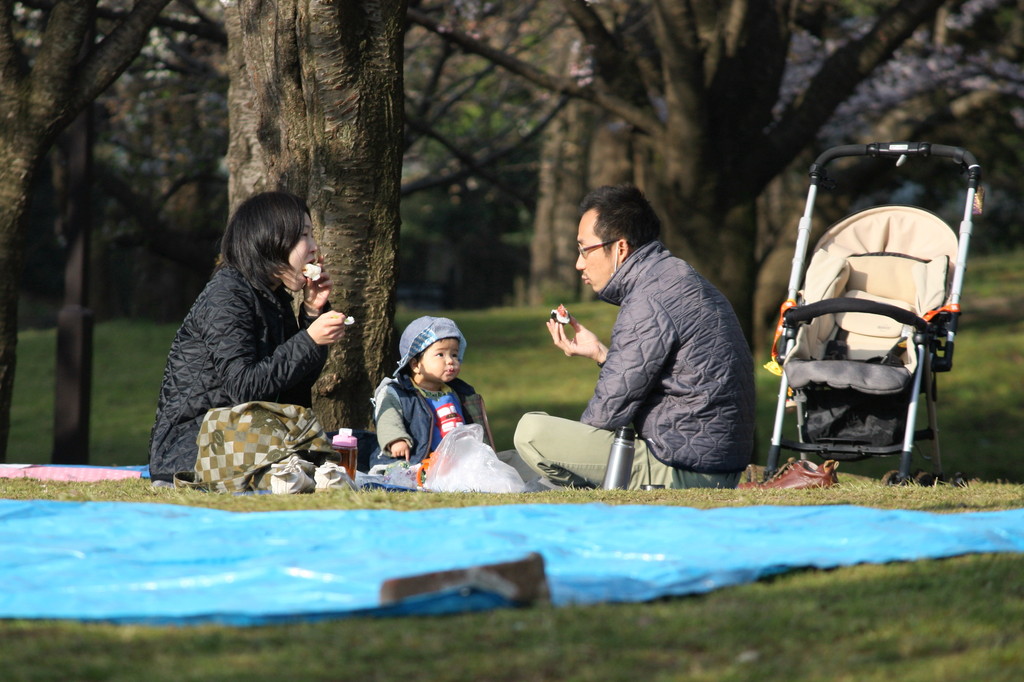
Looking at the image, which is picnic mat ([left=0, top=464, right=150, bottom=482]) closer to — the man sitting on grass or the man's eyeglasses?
the man sitting on grass

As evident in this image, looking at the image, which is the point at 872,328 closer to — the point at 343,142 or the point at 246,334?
the point at 343,142

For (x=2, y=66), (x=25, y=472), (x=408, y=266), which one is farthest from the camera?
(x=408, y=266)

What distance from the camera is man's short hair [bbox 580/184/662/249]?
19.4 ft

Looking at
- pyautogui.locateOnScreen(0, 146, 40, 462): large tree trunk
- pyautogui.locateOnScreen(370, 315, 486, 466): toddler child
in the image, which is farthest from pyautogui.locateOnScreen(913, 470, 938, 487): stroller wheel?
pyautogui.locateOnScreen(0, 146, 40, 462): large tree trunk

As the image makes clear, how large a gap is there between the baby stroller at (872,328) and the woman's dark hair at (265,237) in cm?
261

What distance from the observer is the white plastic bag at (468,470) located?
5512mm

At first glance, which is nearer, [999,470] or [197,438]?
[197,438]

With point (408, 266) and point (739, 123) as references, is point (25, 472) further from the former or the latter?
point (408, 266)

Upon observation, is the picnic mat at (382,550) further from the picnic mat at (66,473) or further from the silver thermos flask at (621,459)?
the picnic mat at (66,473)

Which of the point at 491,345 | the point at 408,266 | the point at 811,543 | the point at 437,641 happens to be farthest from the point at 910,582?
the point at 408,266

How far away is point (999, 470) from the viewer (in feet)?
39.7

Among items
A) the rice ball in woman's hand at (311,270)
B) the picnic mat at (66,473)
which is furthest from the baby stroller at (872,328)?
the picnic mat at (66,473)

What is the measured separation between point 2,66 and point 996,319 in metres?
15.3

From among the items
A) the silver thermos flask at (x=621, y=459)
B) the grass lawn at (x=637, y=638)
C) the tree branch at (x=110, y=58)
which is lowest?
the grass lawn at (x=637, y=638)
